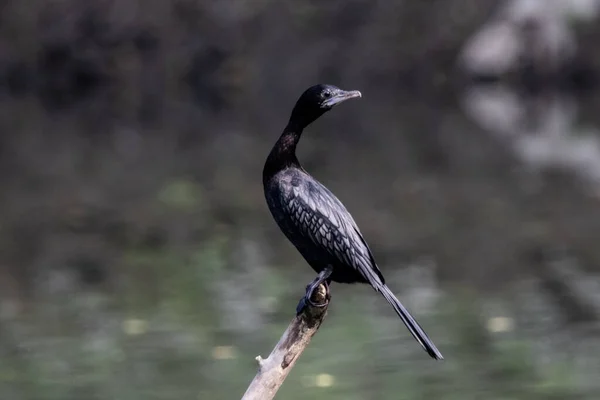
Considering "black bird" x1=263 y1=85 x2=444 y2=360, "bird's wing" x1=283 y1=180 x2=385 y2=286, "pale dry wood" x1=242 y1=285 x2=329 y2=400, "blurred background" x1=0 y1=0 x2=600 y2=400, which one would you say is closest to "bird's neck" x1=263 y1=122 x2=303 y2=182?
"black bird" x1=263 y1=85 x2=444 y2=360

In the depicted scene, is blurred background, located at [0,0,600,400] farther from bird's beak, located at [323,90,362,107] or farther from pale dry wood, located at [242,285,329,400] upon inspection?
bird's beak, located at [323,90,362,107]

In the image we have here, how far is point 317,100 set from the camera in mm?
4090

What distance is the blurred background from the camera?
750cm

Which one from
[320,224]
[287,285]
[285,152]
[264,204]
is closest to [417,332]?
[320,224]

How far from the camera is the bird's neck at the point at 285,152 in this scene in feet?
13.6

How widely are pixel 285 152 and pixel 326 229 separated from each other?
0.33 m

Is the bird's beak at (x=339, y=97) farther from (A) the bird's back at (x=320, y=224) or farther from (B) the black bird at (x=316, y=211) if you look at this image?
(A) the bird's back at (x=320, y=224)

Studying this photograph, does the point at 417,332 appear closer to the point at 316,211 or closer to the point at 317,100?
the point at 316,211

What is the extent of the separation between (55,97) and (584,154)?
54.0 ft

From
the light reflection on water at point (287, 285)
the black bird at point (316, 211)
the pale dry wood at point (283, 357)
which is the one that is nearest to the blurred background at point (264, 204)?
the light reflection on water at point (287, 285)

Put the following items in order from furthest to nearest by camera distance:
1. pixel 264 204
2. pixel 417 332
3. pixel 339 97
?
pixel 264 204
pixel 339 97
pixel 417 332

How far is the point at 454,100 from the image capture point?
28422 millimetres

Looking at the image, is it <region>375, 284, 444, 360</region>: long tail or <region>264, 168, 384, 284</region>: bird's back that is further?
<region>264, 168, 384, 284</region>: bird's back

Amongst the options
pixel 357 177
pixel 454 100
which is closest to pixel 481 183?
pixel 357 177
